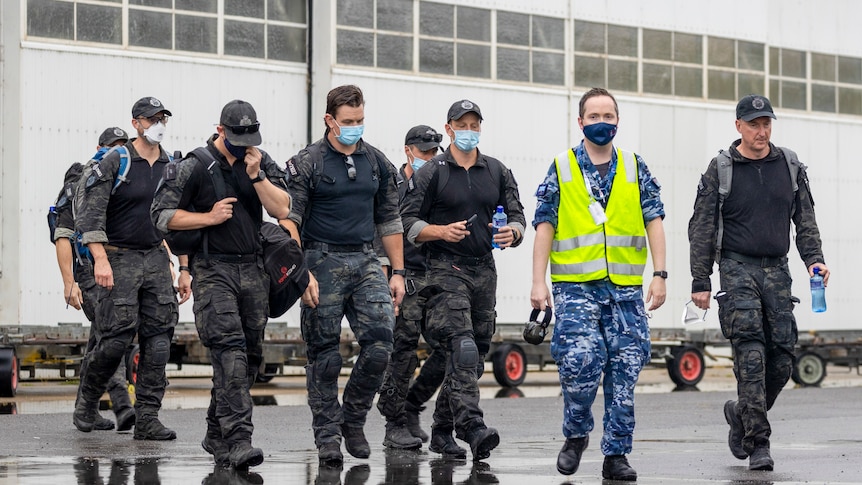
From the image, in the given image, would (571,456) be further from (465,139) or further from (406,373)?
(406,373)

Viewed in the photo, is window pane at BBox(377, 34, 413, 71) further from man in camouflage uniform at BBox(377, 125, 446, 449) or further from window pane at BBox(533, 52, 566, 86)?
man in camouflage uniform at BBox(377, 125, 446, 449)

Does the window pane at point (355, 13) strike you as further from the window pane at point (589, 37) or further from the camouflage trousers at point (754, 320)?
the camouflage trousers at point (754, 320)

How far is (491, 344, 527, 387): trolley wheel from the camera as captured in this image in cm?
2228

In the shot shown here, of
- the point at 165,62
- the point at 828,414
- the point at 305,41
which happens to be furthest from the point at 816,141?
the point at 828,414

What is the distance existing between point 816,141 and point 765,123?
76.8 feet

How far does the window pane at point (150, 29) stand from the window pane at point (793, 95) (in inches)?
534

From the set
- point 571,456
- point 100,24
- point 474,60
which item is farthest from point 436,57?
point 571,456

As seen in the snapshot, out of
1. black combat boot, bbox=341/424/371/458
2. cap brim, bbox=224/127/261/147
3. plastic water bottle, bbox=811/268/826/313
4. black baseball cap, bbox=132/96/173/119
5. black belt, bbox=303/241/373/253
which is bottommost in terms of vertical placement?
black combat boot, bbox=341/424/371/458

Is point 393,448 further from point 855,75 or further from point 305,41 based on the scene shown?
point 855,75

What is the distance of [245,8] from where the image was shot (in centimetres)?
2553

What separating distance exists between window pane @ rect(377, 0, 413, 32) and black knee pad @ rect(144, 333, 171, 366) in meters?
15.6

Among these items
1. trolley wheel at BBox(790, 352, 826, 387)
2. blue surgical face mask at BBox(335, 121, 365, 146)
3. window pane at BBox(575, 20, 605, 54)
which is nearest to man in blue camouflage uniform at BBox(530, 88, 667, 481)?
blue surgical face mask at BBox(335, 121, 365, 146)

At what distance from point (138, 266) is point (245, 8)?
1440 cm

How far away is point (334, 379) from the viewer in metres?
9.79
